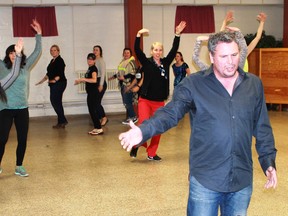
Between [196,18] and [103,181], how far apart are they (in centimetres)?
667

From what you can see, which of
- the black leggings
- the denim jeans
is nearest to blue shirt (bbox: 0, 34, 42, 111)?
the black leggings

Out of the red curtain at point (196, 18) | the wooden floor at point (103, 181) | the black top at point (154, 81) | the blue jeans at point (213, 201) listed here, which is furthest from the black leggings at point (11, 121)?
the red curtain at point (196, 18)

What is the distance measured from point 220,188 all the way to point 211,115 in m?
0.39

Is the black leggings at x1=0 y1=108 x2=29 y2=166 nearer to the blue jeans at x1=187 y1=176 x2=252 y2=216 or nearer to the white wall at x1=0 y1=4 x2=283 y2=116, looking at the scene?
the blue jeans at x1=187 y1=176 x2=252 y2=216

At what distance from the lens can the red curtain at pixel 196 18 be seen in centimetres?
1075

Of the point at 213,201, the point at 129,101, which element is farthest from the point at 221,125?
the point at 129,101

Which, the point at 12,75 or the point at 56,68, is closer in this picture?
the point at 12,75

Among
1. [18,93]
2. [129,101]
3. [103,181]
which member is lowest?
[103,181]

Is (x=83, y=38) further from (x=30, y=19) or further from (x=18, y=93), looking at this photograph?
(x=18, y=93)

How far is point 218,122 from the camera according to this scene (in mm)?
2316

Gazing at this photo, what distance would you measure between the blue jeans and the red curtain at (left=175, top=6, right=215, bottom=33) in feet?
28.4

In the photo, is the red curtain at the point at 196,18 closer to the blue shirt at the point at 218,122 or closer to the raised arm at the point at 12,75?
the raised arm at the point at 12,75

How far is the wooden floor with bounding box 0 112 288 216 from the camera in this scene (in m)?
4.30

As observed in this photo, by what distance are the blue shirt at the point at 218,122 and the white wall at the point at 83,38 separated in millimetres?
8158
